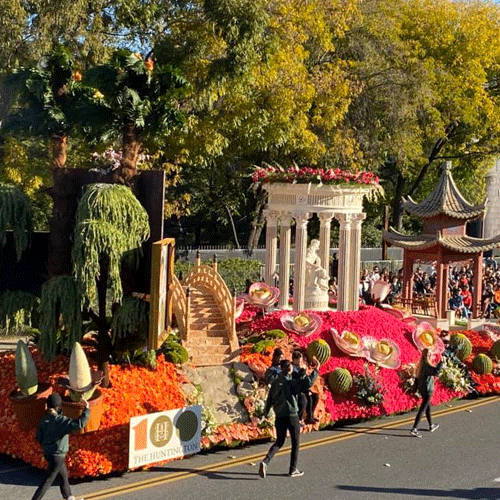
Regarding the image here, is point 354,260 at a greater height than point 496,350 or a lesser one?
greater

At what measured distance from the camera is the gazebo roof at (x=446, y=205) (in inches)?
1080

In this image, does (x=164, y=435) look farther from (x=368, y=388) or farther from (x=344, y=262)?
(x=344, y=262)

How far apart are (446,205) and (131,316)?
631 inches

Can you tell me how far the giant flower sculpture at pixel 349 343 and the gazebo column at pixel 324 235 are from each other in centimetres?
406

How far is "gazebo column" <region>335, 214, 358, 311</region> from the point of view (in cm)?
2117

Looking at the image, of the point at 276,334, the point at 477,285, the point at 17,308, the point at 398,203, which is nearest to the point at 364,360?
the point at 276,334

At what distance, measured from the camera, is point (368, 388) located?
16.9 meters

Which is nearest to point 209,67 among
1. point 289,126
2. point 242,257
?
point 289,126

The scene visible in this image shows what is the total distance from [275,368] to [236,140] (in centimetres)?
1882

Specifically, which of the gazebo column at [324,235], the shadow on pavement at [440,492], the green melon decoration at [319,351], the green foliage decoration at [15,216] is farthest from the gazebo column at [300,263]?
the shadow on pavement at [440,492]

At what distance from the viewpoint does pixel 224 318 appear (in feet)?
57.2

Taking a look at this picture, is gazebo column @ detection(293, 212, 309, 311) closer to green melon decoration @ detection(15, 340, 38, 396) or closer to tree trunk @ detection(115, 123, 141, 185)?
tree trunk @ detection(115, 123, 141, 185)

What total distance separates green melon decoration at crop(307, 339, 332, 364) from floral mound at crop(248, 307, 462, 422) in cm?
18

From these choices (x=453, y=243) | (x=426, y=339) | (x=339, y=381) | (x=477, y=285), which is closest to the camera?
(x=339, y=381)
